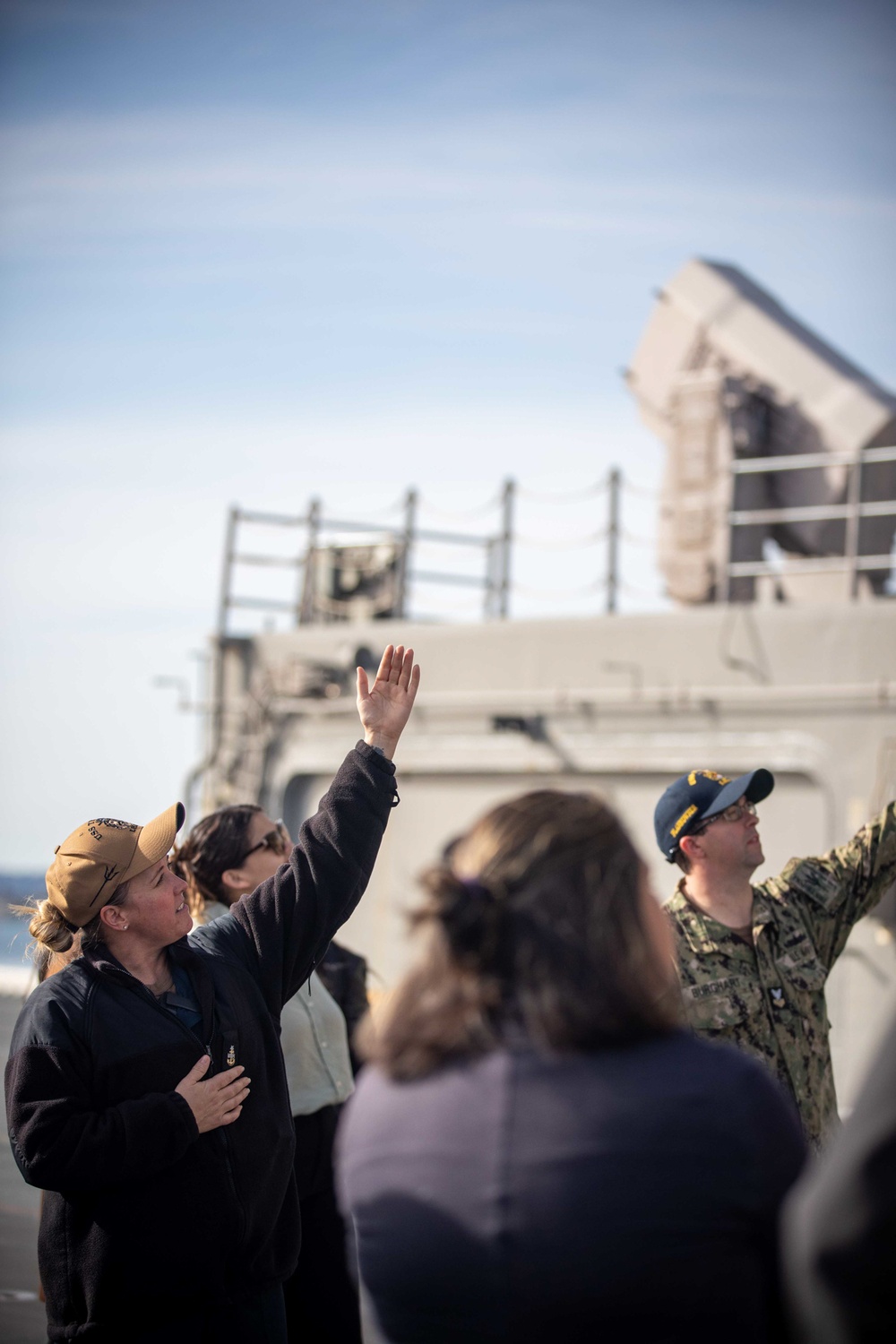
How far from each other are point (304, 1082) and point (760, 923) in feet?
4.46

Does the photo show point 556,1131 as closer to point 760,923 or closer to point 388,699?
point 388,699

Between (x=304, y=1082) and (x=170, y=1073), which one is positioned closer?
(x=170, y=1073)

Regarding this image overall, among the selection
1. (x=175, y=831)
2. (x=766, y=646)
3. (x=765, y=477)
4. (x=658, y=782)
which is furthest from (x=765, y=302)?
(x=175, y=831)

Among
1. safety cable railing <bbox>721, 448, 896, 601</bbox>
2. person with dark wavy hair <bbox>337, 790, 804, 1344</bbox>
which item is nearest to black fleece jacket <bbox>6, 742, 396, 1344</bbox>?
person with dark wavy hair <bbox>337, 790, 804, 1344</bbox>

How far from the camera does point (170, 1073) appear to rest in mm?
2746

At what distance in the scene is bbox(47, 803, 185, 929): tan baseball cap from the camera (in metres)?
2.89

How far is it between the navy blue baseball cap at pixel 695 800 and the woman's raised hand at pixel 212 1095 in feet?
4.18

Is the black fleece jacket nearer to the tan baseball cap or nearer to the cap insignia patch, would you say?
the tan baseball cap

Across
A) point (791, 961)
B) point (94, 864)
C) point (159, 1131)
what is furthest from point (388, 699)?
point (791, 961)

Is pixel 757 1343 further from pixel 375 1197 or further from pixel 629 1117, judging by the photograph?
pixel 375 1197

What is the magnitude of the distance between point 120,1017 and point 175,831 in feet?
1.39

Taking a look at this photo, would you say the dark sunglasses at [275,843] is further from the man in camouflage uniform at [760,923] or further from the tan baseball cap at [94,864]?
the man in camouflage uniform at [760,923]

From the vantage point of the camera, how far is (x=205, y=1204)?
2.70m

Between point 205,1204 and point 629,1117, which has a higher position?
point 629,1117
